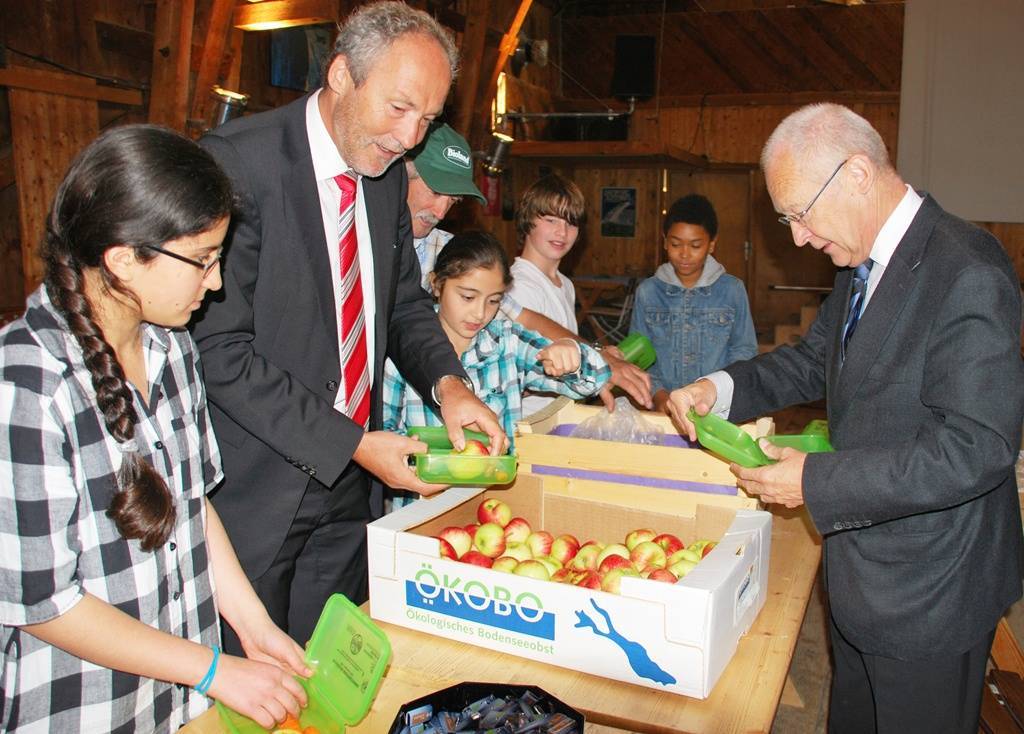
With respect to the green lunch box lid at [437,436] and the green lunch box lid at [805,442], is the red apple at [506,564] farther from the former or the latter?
the green lunch box lid at [805,442]

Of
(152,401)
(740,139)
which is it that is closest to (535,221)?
(152,401)

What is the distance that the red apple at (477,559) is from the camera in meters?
1.61

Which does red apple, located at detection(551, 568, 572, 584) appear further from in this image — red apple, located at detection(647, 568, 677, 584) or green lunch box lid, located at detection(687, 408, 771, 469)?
green lunch box lid, located at detection(687, 408, 771, 469)

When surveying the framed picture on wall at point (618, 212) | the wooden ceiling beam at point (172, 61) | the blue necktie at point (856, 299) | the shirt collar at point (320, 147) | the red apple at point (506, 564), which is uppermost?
the framed picture on wall at point (618, 212)

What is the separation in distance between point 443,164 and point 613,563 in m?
1.32

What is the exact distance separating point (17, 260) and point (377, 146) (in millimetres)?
3511

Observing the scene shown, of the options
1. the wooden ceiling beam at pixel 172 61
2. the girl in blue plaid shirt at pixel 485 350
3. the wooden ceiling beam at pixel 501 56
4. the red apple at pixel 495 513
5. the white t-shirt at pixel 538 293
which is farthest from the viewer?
the wooden ceiling beam at pixel 501 56

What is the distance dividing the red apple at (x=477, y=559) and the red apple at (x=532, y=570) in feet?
0.21

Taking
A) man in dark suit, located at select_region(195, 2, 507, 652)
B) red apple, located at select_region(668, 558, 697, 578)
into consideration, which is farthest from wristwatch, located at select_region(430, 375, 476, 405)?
red apple, located at select_region(668, 558, 697, 578)

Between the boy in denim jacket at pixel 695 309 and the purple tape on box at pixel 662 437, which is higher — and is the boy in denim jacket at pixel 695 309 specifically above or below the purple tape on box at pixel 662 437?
above

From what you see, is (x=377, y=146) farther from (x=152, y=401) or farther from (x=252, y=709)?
(x=252, y=709)

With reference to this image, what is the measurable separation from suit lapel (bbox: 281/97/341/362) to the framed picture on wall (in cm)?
1003

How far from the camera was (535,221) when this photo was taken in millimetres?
3230

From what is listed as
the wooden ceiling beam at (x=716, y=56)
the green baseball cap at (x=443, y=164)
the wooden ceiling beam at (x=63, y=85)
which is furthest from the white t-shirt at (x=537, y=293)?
the wooden ceiling beam at (x=716, y=56)
